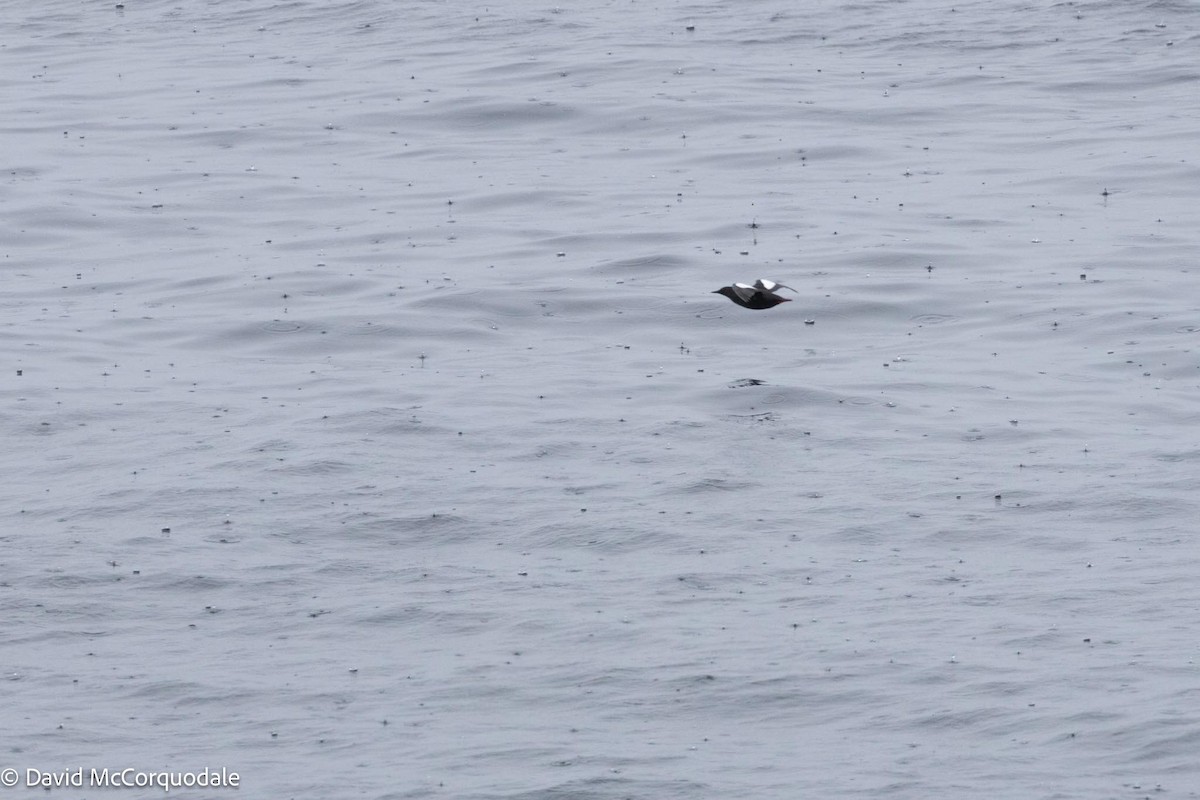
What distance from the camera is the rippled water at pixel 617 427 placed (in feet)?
51.9

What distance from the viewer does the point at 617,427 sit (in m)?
23.4

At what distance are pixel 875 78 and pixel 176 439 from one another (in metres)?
22.5

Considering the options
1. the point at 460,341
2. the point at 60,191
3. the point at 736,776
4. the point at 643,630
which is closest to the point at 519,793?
the point at 736,776

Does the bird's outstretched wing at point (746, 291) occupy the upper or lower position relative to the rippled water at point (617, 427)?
upper

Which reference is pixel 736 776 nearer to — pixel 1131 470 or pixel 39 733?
pixel 39 733

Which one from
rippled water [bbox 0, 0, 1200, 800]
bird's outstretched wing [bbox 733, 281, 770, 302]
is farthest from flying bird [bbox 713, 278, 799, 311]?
rippled water [bbox 0, 0, 1200, 800]

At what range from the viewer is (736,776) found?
14859mm

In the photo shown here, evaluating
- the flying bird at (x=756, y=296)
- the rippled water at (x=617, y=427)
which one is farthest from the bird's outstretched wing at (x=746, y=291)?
the rippled water at (x=617, y=427)

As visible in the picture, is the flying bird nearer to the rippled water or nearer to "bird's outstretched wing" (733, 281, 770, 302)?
"bird's outstretched wing" (733, 281, 770, 302)

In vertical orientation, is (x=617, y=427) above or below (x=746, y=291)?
below

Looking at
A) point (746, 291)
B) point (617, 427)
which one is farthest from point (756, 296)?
point (617, 427)

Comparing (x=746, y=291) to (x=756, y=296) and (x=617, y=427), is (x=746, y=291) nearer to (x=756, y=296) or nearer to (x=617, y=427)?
(x=756, y=296)

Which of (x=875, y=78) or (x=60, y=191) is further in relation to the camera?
(x=875, y=78)

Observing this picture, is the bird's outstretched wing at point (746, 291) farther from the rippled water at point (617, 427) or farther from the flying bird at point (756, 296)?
the rippled water at point (617, 427)
